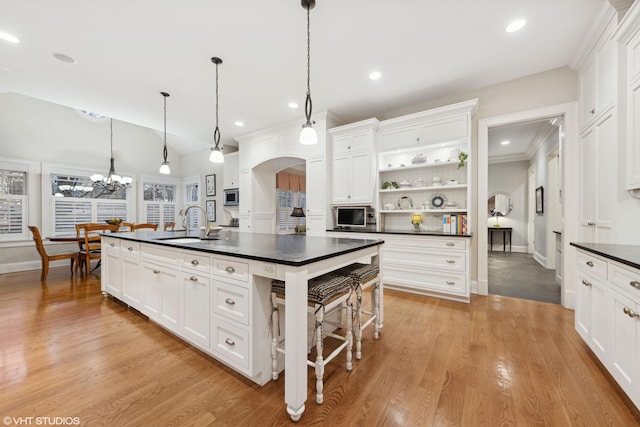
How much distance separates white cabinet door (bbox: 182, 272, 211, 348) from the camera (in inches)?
71.7

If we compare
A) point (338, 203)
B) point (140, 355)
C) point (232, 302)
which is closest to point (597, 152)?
point (338, 203)

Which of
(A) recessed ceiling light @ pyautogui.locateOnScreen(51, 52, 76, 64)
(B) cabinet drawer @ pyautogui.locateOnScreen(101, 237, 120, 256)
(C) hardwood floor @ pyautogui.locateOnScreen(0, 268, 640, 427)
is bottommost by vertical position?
(C) hardwood floor @ pyautogui.locateOnScreen(0, 268, 640, 427)

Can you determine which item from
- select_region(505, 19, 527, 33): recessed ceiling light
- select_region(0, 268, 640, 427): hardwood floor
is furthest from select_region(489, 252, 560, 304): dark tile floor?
select_region(505, 19, 527, 33): recessed ceiling light

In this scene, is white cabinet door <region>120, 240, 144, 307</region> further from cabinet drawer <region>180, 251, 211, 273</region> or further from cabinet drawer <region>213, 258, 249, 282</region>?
cabinet drawer <region>213, 258, 249, 282</region>

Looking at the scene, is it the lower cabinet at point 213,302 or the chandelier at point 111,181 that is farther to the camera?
the chandelier at point 111,181

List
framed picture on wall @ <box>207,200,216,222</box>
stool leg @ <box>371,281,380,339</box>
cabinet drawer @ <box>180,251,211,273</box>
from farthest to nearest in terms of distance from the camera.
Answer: framed picture on wall @ <box>207,200,216,222</box> < stool leg @ <box>371,281,380,339</box> < cabinet drawer @ <box>180,251,211,273</box>

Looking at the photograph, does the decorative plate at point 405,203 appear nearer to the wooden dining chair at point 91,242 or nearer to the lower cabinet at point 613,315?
the lower cabinet at point 613,315

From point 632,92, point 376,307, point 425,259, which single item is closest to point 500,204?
point 425,259

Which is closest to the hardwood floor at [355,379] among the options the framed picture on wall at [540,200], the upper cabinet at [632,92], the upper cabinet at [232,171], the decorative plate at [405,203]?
the upper cabinet at [632,92]

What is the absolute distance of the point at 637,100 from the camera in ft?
5.97

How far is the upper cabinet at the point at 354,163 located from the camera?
388cm

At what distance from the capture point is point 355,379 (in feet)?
5.53

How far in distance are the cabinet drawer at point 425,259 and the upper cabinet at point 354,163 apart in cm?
89

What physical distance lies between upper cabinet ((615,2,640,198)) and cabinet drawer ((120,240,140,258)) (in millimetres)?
4291
